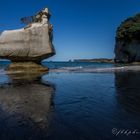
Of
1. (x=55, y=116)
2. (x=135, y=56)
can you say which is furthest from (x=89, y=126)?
(x=135, y=56)

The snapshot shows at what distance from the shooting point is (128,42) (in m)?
69.2

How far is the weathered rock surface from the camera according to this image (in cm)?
2545

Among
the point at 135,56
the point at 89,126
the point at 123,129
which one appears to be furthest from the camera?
the point at 135,56

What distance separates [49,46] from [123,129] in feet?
73.8

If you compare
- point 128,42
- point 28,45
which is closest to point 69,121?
point 28,45

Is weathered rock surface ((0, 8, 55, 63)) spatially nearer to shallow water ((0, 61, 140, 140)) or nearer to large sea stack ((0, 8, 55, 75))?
large sea stack ((0, 8, 55, 75))

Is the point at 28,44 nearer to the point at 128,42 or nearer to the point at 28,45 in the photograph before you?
the point at 28,45

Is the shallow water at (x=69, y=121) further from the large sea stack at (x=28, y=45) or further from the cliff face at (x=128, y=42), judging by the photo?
the cliff face at (x=128, y=42)

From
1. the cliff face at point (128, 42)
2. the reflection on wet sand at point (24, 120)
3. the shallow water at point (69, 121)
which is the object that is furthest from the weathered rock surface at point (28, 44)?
the cliff face at point (128, 42)

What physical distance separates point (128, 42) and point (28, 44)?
49.9m

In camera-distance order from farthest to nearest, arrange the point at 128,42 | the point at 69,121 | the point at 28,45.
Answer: the point at 128,42
the point at 28,45
the point at 69,121

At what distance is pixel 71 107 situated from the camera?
5.34 m

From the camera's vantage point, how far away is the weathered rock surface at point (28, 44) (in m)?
25.5

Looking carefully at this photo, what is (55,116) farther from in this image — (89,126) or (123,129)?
(123,129)
